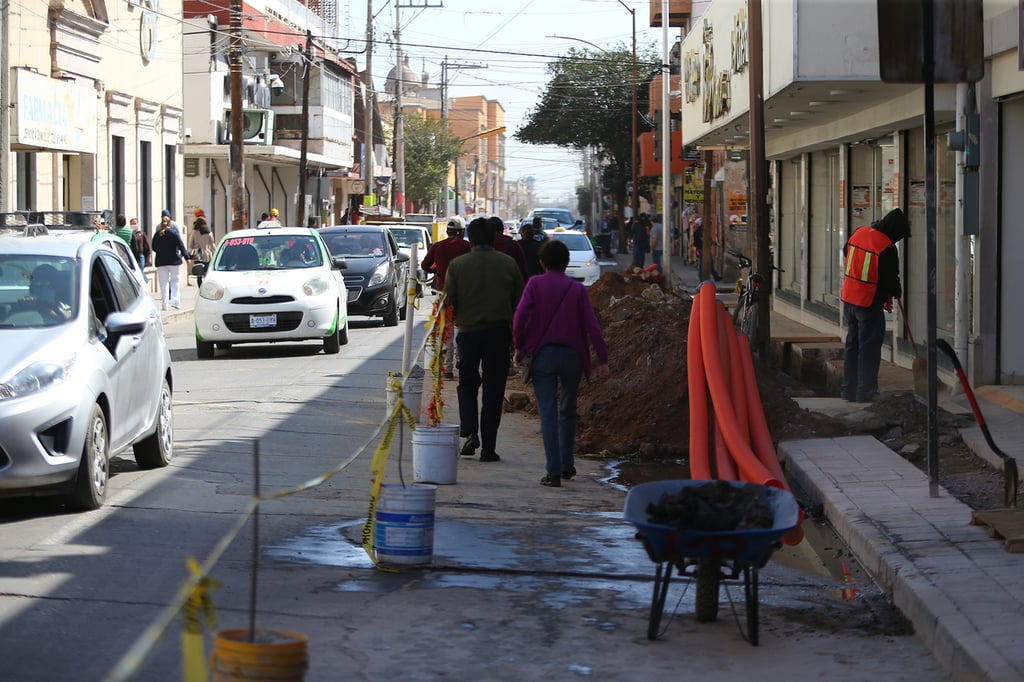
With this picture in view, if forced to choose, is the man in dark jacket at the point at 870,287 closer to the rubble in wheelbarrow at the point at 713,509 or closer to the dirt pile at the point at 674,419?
the dirt pile at the point at 674,419

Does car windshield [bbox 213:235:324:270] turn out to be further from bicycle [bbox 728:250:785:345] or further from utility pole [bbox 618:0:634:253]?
utility pole [bbox 618:0:634:253]

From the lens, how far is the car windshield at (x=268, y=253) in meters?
20.0

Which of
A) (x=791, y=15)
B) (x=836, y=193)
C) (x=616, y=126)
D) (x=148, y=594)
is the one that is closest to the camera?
(x=148, y=594)

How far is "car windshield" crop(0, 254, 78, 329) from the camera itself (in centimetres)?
892

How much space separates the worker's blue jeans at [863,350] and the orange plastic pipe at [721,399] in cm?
351

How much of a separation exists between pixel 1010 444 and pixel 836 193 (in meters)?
12.9

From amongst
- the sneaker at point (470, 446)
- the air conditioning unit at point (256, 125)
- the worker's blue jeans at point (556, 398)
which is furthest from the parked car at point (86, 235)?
the air conditioning unit at point (256, 125)

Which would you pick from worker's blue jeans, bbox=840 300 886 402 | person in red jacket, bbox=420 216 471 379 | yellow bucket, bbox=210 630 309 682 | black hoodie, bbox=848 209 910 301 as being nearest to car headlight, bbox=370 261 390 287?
person in red jacket, bbox=420 216 471 379

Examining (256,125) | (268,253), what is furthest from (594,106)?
(268,253)

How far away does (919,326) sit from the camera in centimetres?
1781

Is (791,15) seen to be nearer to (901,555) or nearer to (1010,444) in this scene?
(1010,444)

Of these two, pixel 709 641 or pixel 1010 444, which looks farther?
pixel 1010 444

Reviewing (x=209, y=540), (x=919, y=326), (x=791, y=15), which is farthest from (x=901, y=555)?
(x=919, y=326)

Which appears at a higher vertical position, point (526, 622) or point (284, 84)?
point (284, 84)
